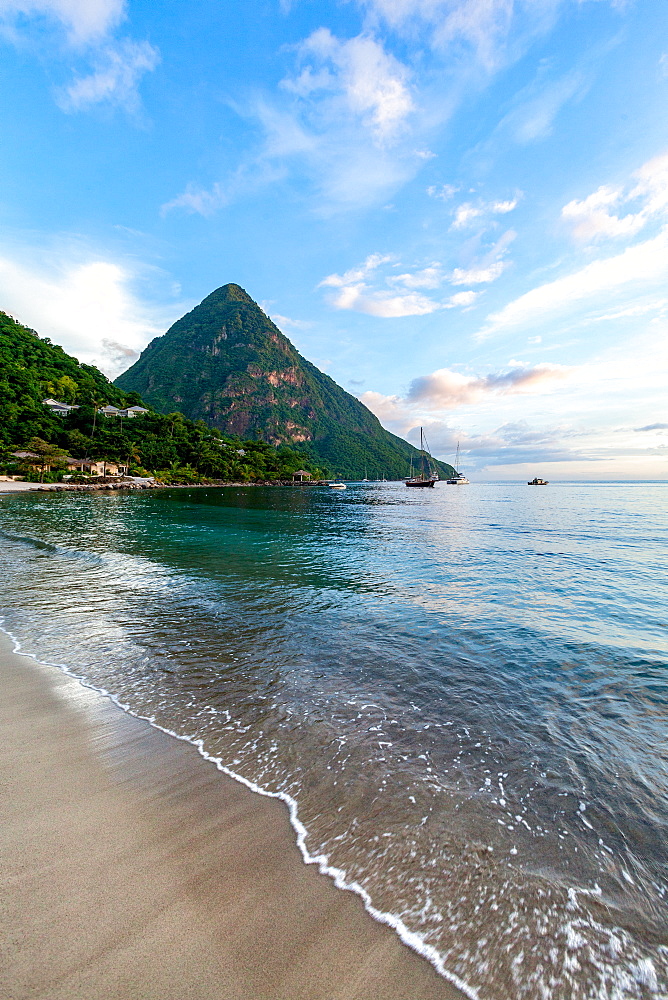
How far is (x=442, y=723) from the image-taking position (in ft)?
19.2

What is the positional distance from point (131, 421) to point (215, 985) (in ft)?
412

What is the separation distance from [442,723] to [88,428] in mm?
107804

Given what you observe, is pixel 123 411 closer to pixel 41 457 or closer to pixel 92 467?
pixel 92 467

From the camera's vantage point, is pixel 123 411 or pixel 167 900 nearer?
pixel 167 900

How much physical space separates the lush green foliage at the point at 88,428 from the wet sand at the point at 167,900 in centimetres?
8046

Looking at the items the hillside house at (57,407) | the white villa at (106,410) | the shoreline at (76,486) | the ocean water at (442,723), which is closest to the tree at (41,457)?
the shoreline at (76,486)

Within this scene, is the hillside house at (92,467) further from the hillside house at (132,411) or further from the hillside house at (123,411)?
the hillside house at (132,411)

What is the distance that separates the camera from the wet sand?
7.95 feet

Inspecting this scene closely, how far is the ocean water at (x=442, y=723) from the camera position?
2988 millimetres

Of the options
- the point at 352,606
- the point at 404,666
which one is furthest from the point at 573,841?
the point at 352,606

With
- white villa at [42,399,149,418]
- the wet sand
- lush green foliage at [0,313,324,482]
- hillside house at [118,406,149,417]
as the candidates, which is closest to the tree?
lush green foliage at [0,313,324,482]

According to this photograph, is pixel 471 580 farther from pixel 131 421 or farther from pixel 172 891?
pixel 131 421

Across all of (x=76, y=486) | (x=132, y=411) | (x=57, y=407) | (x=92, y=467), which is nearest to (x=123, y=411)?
(x=132, y=411)

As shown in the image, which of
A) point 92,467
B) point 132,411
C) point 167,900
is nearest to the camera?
point 167,900
